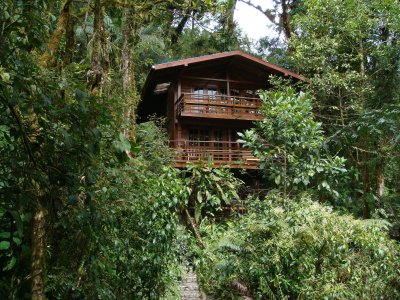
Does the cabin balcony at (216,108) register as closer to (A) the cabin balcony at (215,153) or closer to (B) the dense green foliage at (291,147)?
(A) the cabin balcony at (215,153)

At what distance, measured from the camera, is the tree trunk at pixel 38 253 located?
7.46ft

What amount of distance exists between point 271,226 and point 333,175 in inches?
89.0

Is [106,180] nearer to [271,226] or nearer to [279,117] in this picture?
[271,226]

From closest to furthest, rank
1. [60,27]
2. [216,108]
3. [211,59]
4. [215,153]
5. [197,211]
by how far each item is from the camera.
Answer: [60,27]
[197,211]
[211,59]
[215,153]
[216,108]

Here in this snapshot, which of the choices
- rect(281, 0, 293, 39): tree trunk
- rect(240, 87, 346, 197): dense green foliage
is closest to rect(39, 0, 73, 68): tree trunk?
rect(240, 87, 346, 197): dense green foliage

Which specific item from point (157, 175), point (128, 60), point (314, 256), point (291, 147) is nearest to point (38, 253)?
point (157, 175)

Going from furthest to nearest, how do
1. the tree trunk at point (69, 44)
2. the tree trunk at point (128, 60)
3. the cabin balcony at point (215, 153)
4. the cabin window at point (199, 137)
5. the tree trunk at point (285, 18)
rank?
the tree trunk at point (285, 18) < the cabin window at point (199, 137) < the cabin balcony at point (215, 153) < the tree trunk at point (128, 60) < the tree trunk at point (69, 44)

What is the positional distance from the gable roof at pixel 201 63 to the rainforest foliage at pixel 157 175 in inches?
96.7

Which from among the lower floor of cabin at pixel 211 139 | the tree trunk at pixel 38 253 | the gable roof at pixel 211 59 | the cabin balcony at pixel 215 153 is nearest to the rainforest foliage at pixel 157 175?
the tree trunk at pixel 38 253

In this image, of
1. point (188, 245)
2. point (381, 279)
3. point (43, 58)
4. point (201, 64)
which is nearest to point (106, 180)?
point (43, 58)

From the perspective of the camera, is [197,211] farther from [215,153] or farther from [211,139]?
[211,139]

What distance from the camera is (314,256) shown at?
6.09 m

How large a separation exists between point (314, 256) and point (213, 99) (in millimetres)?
12499

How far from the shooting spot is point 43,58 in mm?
3156
